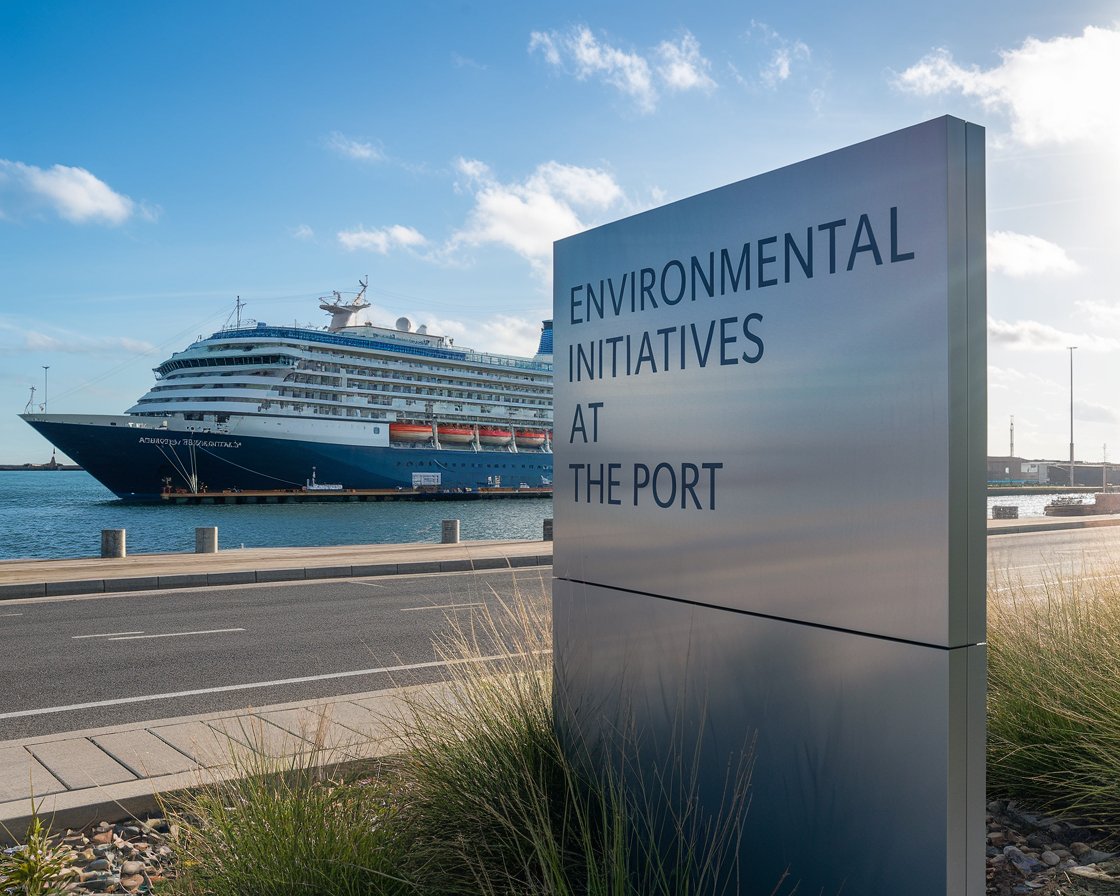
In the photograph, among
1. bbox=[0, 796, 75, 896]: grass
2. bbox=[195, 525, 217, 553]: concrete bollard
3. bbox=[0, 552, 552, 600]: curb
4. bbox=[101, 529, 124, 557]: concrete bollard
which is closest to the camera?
bbox=[0, 796, 75, 896]: grass

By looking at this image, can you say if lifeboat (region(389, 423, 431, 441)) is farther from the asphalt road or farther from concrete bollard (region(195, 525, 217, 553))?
the asphalt road

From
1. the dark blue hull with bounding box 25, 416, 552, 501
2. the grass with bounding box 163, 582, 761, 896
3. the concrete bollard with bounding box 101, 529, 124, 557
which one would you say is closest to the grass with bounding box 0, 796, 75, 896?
the grass with bounding box 163, 582, 761, 896

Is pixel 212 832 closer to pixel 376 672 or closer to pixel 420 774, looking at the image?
pixel 420 774

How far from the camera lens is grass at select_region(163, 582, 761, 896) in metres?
2.45

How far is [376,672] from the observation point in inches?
275

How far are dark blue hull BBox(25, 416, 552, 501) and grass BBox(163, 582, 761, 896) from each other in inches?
2101

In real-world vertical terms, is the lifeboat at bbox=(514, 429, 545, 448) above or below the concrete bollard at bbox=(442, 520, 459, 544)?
above

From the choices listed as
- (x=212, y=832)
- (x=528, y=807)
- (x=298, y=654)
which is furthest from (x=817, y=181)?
(x=298, y=654)

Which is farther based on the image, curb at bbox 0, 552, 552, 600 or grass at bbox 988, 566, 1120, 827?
curb at bbox 0, 552, 552, 600

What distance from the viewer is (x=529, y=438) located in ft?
221

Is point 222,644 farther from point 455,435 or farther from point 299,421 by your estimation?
point 455,435

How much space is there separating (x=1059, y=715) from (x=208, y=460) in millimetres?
55163

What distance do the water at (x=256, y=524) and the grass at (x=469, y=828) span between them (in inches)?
880

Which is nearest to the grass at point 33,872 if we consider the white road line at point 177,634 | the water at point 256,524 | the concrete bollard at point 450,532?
the white road line at point 177,634
